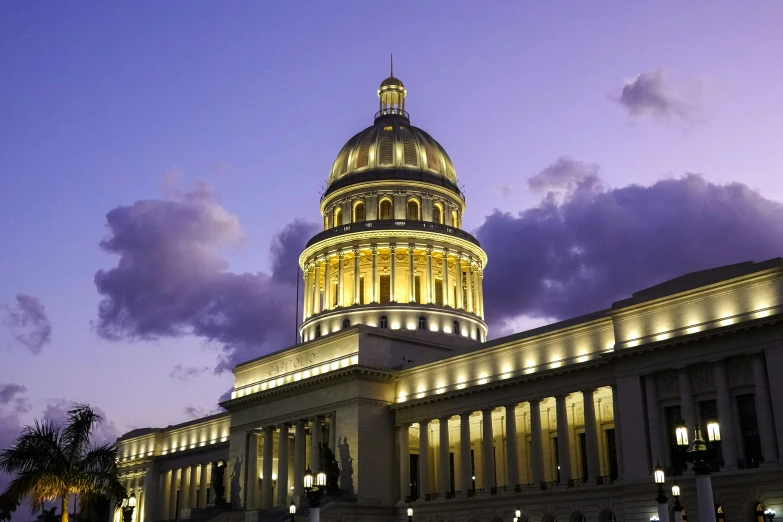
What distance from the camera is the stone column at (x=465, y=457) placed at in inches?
2532

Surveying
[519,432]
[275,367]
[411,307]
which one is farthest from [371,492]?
[411,307]

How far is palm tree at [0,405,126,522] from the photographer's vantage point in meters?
31.4

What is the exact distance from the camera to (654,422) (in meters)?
51.9

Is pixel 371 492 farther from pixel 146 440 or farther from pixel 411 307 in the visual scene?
pixel 146 440

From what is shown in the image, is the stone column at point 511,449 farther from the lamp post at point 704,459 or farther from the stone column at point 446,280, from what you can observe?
the lamp post at point 704,459

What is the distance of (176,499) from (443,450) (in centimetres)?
4346

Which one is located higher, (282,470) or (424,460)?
(424,460)

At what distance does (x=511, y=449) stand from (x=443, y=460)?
6.66 m

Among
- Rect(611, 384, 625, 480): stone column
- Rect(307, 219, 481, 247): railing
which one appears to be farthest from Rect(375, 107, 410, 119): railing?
Rect(611, 384, 625, 480): stone column

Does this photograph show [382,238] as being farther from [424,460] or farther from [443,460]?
[443,460]

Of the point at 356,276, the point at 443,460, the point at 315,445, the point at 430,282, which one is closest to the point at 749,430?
the point at 443,460

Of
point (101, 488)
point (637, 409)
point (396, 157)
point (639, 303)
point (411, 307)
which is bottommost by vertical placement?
point (101, 488)

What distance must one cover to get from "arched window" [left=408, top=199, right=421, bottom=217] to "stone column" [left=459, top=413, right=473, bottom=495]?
3040 centimetres

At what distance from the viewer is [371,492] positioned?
67.3 meters
